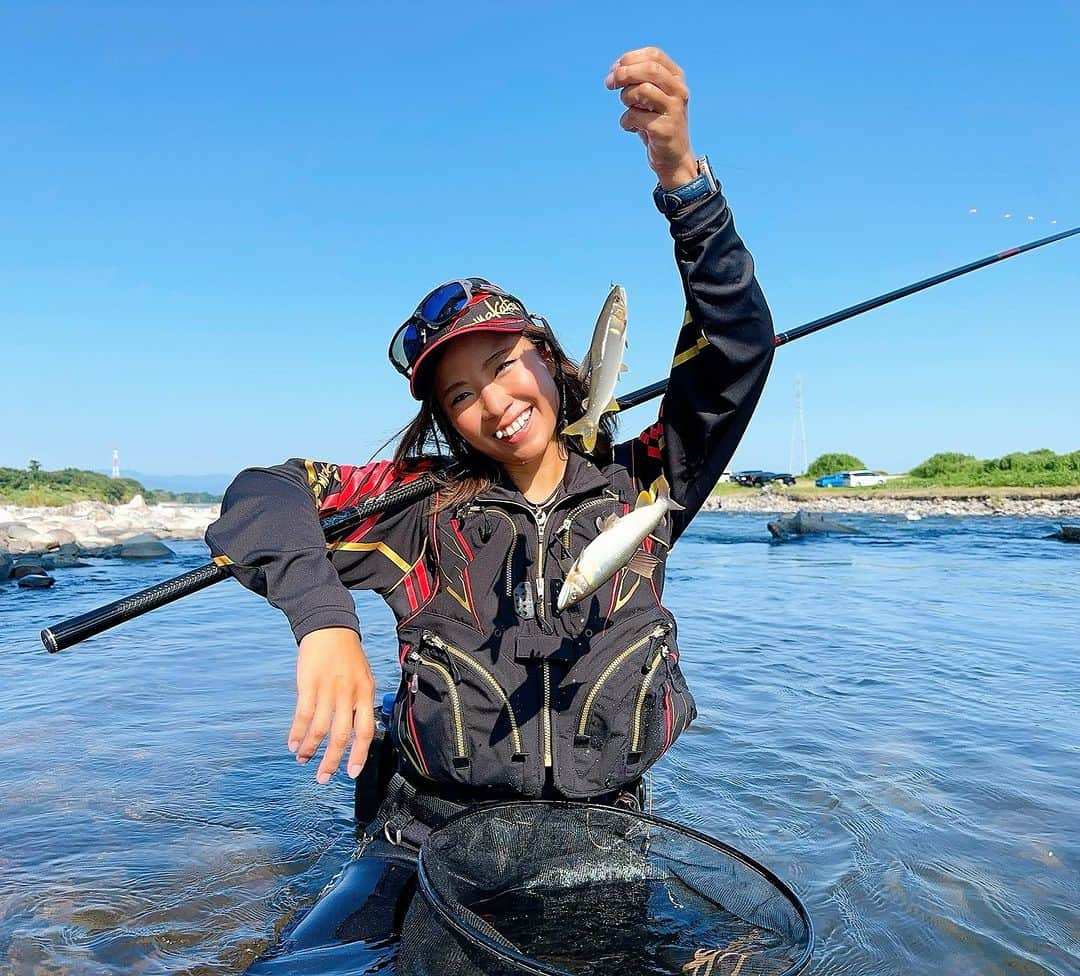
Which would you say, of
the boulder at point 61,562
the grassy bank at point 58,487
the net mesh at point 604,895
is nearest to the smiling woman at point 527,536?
the net mesh at point 604,895

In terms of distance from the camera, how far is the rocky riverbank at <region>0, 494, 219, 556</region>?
23.3m

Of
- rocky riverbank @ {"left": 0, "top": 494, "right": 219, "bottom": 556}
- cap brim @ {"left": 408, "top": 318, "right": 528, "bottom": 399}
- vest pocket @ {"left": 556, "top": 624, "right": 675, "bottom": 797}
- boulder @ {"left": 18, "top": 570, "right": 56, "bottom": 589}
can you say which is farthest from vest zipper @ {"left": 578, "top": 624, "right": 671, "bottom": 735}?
rocky riverbank @ {"left": 0, "top": 494, "right": 219, "bottom": 556}

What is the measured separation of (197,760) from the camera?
593 centimetres

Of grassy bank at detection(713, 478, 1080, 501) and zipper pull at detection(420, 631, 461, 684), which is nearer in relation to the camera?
zipper pull at detection(420, 631, 461, 684)

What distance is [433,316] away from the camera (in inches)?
123

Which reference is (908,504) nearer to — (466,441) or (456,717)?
(466,441)

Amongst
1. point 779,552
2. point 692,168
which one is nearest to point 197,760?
point 692,168

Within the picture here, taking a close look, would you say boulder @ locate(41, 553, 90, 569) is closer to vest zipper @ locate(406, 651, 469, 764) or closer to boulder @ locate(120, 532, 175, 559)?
boulder @ locate(120, 532, 175, 559)

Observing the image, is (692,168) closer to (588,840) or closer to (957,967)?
(588,840)

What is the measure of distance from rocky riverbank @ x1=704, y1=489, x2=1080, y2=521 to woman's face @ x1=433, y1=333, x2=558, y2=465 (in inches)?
1406

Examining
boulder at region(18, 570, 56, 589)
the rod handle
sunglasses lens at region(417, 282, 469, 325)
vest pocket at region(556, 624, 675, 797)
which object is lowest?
boulder at region(18, 570, 56, 589)

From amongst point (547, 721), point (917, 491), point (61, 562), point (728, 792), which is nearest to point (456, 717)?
point (547, 721)

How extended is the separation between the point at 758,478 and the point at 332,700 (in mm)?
73498

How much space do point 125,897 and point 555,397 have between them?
298 cm
